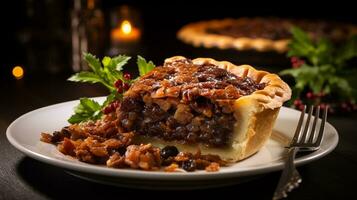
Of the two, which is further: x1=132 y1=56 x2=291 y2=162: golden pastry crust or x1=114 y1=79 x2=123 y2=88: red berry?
x1=114 y1=79 x2=123 y2=88: red berry

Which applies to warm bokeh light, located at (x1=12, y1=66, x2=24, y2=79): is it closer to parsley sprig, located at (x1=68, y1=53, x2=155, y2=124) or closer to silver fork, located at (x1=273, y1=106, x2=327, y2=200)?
parsley sprig, located at (x1=68, y1=53, x2=155, y2=124)

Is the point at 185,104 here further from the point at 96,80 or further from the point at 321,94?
the point at 321,94

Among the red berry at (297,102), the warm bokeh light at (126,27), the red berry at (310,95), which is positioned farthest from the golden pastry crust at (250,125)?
the warm bokeh light at (126,27)

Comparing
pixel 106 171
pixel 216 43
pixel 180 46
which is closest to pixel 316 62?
pixel 216 43

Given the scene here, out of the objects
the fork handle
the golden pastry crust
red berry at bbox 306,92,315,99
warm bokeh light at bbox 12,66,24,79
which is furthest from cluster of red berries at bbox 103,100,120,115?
warm bokeh light at bbox 12,66,24,79

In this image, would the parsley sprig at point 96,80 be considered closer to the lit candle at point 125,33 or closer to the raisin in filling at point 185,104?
the raisin in filling at point 185,104
